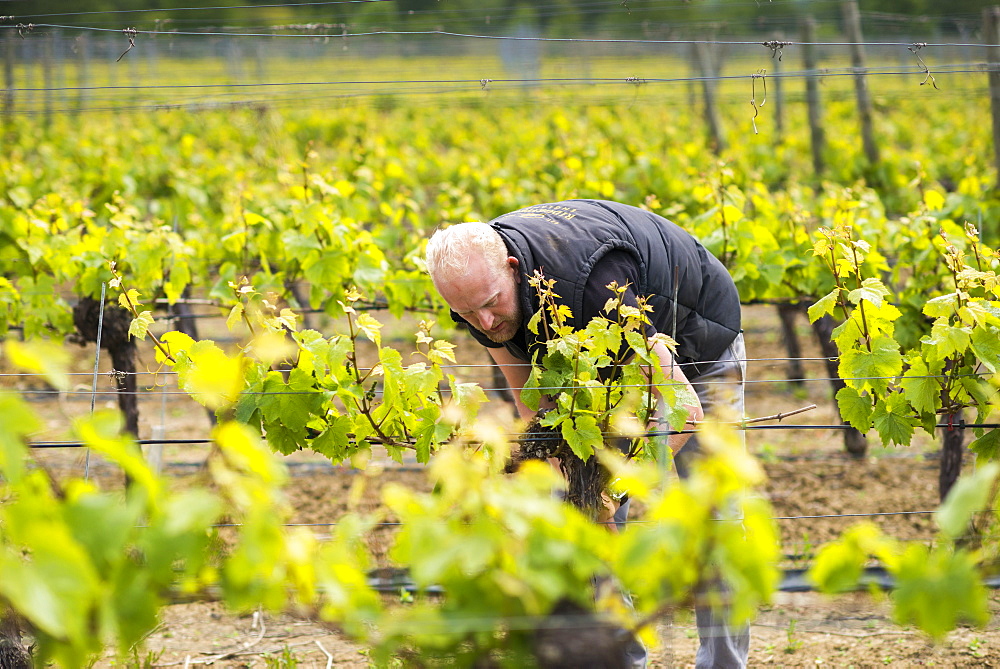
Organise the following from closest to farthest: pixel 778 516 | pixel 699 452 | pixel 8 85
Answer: pixel 699 452
pixel 778 516
pixel 8 85

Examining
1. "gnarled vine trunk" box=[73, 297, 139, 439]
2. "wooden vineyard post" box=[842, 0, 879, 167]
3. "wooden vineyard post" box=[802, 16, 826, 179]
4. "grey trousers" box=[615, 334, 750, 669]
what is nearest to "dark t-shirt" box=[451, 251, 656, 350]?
"grey trousers" box=[615, 334, 750, 669]

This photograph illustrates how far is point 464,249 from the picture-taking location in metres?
2.44

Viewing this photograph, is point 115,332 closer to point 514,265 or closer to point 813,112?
point 514,265

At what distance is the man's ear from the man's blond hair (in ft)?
0.05

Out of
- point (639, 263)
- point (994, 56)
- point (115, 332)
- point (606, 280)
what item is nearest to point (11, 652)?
point (115, 332)

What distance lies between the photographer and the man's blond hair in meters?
2.44

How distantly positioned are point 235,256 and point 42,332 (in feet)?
3.07

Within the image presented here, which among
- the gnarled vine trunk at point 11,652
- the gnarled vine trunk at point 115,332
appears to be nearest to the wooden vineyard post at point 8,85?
the gnarled vine trunk at point 115,332

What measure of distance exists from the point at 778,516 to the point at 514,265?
8.08ft

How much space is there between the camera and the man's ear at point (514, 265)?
2484 millimetres

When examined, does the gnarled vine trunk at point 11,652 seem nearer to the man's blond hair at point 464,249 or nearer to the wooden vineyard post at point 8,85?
the man's blond hair at point 464,249

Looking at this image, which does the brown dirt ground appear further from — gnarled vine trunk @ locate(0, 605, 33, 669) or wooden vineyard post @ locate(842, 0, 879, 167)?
wooden vineyard post @ locate(842, 0, 879, 167)

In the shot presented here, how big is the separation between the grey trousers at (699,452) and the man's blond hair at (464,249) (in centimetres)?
79

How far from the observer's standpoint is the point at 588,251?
2.52 metres
